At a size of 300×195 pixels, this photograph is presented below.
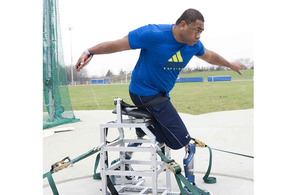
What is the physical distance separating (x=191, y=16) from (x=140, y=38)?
0.45 m

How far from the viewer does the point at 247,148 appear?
521 centimetres

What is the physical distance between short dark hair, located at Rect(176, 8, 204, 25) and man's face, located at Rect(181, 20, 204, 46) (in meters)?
0.03

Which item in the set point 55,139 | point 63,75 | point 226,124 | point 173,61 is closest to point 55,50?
point 63,75

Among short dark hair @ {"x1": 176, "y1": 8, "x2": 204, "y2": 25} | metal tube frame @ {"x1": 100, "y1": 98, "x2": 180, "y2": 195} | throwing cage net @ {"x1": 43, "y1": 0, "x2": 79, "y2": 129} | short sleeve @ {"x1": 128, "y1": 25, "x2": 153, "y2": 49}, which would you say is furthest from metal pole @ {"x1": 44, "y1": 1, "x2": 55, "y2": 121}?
short dark hair @ {"x1": 176, "y1": 8, "x2": 204, "y2": 25}

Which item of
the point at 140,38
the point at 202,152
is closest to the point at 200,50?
the point at 140,38

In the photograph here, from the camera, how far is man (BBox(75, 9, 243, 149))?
2713 mm

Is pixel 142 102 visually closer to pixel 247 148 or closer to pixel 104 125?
pixel 104 125

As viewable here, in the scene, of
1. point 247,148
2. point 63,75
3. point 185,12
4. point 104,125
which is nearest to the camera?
point 185,12

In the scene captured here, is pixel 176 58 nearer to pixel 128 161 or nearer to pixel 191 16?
pixel 191 16

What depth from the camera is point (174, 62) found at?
284cm

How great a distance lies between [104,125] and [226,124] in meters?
5.06

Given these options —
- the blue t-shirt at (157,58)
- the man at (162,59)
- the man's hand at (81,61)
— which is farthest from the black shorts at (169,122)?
the man's hand at (81,61)

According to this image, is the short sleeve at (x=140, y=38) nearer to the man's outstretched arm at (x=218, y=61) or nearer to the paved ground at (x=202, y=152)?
the man's outstretched arm at (x=218, y=61)

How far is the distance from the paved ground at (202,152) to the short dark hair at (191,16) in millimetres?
1681
